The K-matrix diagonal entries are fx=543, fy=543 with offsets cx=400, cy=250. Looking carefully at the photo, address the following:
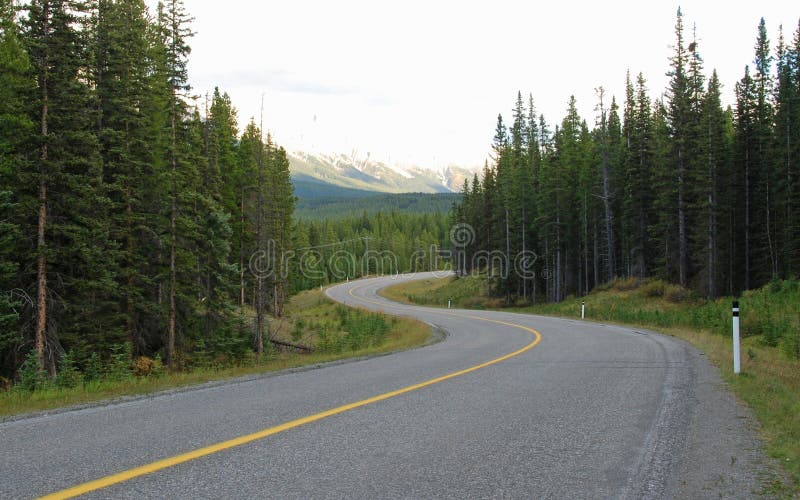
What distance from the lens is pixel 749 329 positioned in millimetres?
23047

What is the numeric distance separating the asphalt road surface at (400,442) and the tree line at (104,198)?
1063cm

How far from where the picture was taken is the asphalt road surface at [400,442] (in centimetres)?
415

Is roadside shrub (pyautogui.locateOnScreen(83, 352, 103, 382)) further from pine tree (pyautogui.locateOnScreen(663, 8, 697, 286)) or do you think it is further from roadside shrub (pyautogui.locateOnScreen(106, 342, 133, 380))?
pine tree (pyautogui.locateOnScreen(663, 8, 697, 286))

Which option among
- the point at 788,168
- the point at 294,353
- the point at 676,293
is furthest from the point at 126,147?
the point at 788,168

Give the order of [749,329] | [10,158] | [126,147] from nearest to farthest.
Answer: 1. [10,158]
2. [126,147]
3. [749,329]

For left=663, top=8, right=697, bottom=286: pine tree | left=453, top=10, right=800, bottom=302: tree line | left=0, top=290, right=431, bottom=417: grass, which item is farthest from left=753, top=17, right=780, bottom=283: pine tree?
left=0, top=290, right=431, bottom=417: grass

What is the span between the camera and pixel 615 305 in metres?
38.9

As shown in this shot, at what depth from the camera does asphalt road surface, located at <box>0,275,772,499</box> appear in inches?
163

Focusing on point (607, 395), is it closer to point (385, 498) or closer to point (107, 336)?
point (385, 498)

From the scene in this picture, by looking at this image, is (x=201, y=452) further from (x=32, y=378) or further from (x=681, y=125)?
(x=681, y=125)

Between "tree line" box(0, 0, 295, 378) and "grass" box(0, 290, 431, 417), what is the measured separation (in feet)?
11.8

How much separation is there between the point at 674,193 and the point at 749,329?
17841 mm

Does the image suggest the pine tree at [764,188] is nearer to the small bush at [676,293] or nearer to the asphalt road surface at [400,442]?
the small bush at [676,293]

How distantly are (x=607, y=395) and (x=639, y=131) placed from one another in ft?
138
